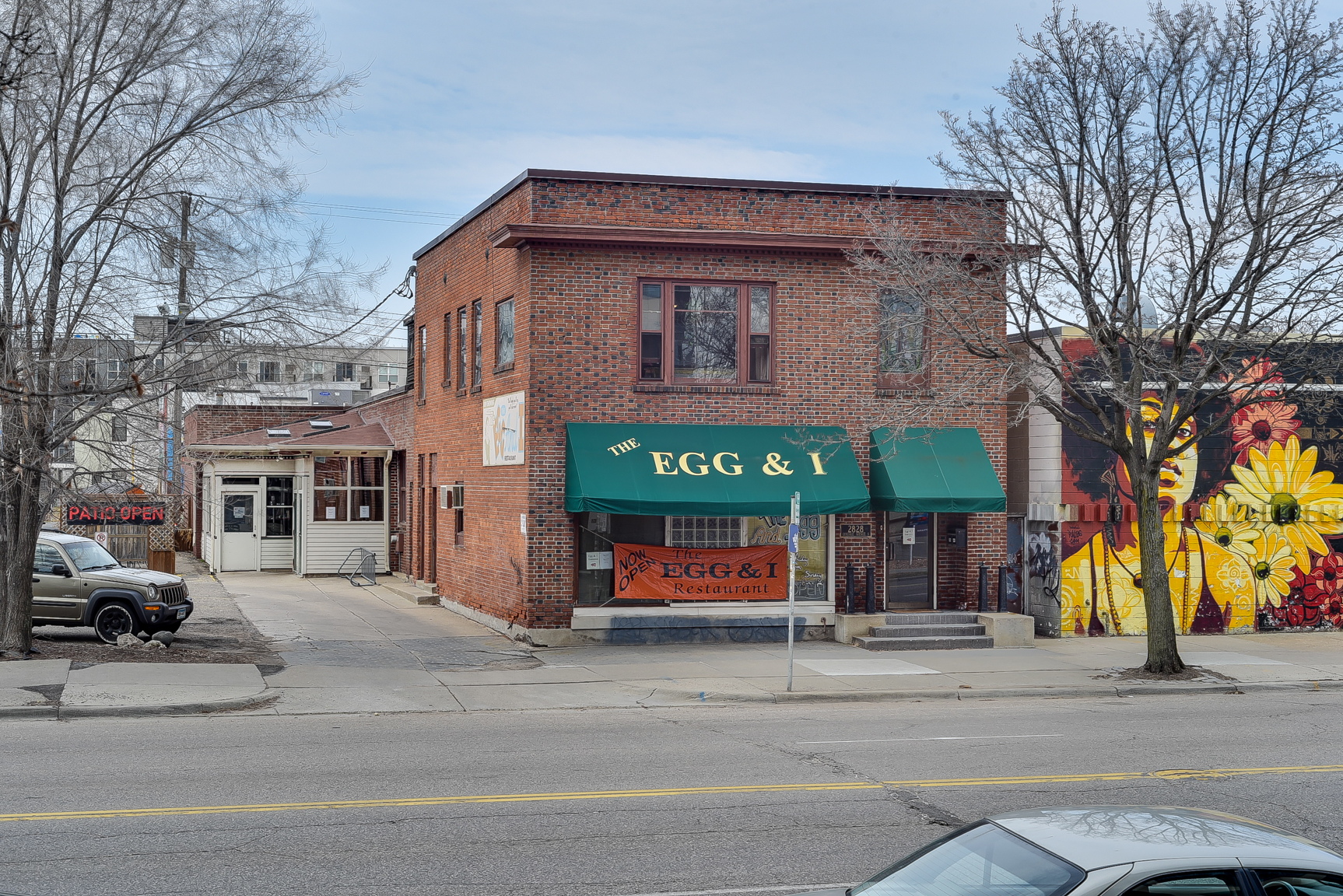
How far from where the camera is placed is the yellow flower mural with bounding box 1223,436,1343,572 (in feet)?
76.1

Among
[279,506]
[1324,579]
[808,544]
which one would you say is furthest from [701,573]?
[279,506]

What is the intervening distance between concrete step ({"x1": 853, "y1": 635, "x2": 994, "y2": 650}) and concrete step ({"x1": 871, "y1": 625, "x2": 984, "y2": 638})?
0.45 feet

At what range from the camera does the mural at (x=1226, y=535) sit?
22531 mm

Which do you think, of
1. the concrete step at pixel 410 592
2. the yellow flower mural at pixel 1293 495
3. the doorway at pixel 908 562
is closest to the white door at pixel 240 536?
the concrete step at pixel 410 592

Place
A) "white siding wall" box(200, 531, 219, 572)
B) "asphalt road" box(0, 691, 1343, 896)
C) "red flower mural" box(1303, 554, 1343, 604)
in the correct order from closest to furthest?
"asphalt road" box(0, 691, 1343, 896) → "red flower mural" box(1303, 554, 1343, 604) → "white siding wall" box(200, 531, 219, 572)

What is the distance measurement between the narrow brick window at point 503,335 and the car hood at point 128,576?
265 inches

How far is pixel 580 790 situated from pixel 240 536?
82.3ft

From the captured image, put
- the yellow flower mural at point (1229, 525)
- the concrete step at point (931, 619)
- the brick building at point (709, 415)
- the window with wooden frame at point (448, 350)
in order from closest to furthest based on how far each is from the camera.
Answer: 1. the brick building at point (709, 415)
2. the concrete step at point (931, 619)
3. the yellow flower mural at point (1229, 525)
4. the window with wooden frame at point (448, 350)

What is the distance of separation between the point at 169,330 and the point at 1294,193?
15.6 metres

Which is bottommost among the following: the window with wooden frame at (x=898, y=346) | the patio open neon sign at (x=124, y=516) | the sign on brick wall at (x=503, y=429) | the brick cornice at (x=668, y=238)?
the patio open neon sign at (x=124, y=516)

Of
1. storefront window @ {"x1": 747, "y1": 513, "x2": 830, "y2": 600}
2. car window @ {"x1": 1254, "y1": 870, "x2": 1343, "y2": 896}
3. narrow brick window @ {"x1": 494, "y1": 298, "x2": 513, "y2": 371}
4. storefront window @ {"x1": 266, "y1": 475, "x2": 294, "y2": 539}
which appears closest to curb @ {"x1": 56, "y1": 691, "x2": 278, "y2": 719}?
narrow brick window @ {"x1": 494, "y1": 298, "x2": 513, "y2": 371}

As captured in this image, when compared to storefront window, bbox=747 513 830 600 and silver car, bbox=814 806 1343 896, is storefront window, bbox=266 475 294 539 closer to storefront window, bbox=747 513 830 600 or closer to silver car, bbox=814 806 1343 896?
storefront window, bbox=747 513 830 600

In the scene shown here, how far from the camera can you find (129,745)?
468 inches

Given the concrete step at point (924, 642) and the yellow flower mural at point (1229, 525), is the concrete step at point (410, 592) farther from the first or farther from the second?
the yellow flower mural at point (1229, 525)
